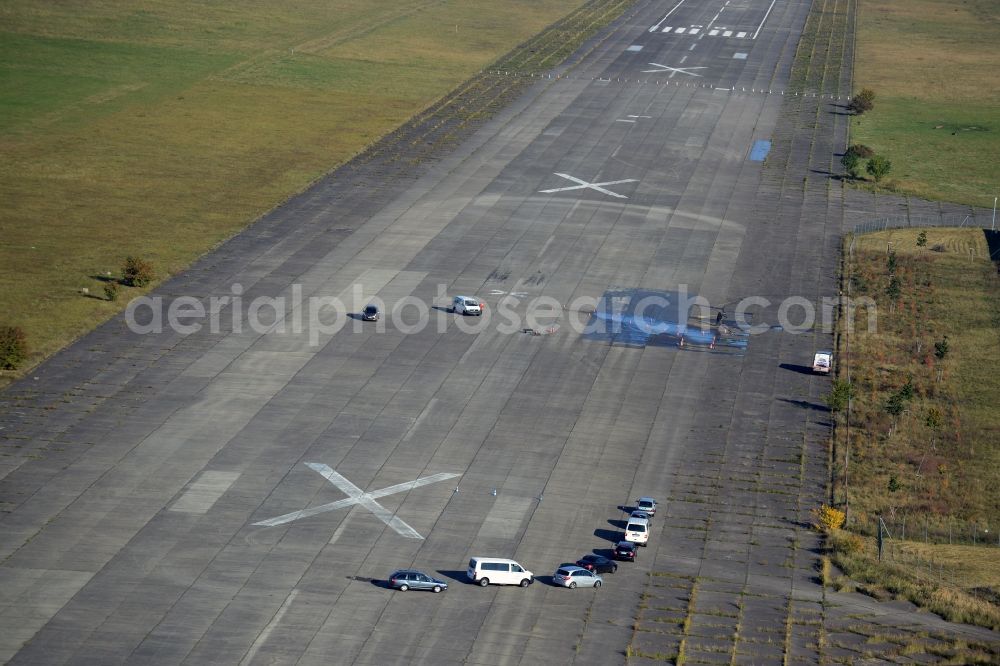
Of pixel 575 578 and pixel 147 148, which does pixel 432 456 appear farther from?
pixel 147 148

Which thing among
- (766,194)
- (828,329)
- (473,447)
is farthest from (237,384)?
(766,194)

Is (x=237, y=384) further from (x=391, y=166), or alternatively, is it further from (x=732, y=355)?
(x=391, y=166)

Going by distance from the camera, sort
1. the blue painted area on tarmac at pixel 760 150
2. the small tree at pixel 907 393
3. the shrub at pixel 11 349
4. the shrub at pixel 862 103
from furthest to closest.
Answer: the shrub at pixel 862 103 → the blue painted area on tarmac at pixel 760 150 → the shrub at pixel 11 349 → the small tree at pixel 907 393

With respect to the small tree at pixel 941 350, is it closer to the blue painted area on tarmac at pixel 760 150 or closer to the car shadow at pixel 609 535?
the car shadow at pixel 609 535

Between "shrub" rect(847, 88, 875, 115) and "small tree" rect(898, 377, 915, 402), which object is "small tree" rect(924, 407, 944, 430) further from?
"shrub" rect(847, 88, 875, 115)

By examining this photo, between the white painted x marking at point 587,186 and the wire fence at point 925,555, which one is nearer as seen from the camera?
the wire fence at point 925,555

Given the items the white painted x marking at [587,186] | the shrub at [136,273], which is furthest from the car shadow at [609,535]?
the white painted x marking at [587,186]
